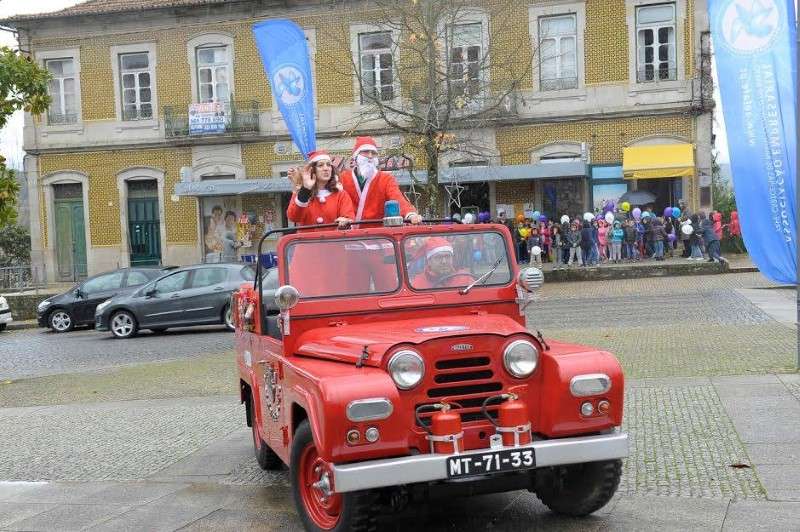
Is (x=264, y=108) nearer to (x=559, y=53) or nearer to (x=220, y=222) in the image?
(x=220, y=222)

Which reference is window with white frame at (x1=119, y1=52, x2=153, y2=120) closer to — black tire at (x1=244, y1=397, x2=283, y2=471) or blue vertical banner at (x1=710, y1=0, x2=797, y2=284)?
blue vertical banner at (x1=710, y1=0, x2=797, y2=284)

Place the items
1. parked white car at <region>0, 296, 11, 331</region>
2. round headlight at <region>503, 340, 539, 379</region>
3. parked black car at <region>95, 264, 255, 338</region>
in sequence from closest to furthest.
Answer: round headlight at <region>503, 340, 539, 379</region>, parked black car at <region>95, 264, 255, 338</region>, parked white car at <region>0, 296, 11, 331</region>

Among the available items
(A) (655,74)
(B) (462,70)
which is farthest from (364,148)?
(A) (655,74)

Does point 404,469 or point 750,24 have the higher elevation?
point 750,24

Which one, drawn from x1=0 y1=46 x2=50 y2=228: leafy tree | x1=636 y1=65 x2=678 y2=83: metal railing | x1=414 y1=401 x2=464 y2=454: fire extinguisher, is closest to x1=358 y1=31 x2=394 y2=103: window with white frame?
x1=636 y1=65 x2=678 y2=83: metal railing

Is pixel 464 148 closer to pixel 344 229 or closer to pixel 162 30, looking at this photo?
pixel 162 30

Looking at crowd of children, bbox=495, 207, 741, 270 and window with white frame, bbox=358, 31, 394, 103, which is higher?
window with white frame, bbox=358, 31, 394, 103

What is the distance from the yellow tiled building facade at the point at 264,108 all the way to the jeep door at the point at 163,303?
10292 millimetres

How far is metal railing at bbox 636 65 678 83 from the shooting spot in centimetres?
3009

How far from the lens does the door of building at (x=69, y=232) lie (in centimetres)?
3512

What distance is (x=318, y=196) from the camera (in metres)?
7.25

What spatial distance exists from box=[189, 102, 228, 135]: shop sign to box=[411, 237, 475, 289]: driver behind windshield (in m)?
27.9

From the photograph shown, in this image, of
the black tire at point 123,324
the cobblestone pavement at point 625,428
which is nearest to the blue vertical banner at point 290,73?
the cobblestone pavement at point 625,428

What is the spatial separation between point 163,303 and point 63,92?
1761cm
